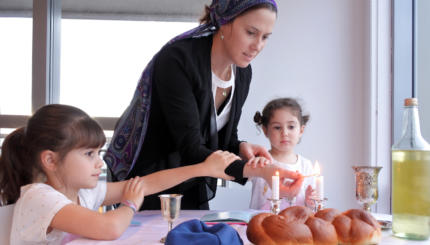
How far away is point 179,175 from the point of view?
1.52 meters

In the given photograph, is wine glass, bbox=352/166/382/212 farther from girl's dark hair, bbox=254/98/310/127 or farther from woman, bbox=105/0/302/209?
girl's dark hair, bbox=254/98/310/127

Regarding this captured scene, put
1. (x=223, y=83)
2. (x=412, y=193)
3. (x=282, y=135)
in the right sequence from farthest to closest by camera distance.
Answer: (x=282, y=135)
(x=223, y=83)
(x=412, y=193)

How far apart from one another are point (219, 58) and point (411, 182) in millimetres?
1033

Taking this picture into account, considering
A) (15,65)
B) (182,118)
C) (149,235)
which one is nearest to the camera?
(149,235)

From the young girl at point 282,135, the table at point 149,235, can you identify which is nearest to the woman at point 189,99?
the table at point 149,235

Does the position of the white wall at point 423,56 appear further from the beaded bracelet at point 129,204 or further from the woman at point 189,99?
the beaded bracelet at point 129,204

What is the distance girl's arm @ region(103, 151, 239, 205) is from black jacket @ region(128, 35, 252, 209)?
0.38 feet

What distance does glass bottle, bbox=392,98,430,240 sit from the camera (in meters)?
1.01

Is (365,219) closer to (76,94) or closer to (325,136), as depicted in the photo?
(325,136)

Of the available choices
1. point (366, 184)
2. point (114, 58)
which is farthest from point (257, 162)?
point (114, 58)

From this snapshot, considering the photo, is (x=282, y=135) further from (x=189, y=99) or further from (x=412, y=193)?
(x=412, y=193)

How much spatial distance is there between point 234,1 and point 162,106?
0.52 metres


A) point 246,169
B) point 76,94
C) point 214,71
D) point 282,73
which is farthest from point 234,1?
point 76,94

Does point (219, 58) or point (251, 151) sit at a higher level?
point (219, 58)
